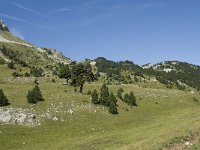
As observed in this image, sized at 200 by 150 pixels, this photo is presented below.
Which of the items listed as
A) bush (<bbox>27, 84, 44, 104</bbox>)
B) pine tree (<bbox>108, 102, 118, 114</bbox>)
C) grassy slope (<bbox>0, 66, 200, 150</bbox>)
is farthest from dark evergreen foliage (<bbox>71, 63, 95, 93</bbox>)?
bush (<bbox>27, 84, 44, 104</bbox>)

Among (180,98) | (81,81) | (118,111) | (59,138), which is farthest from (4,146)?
(180,98)

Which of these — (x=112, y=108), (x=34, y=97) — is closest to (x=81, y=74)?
(x=112, y=108)

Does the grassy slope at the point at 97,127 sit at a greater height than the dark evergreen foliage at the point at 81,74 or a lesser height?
lesser

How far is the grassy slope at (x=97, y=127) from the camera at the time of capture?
49.4m

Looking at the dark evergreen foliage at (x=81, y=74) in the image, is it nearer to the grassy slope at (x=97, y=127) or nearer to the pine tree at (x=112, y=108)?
the grassy slope at (x=97, y=127)

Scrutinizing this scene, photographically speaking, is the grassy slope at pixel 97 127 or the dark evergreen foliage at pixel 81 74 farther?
the dark evergreen foliage at pixel 81 74

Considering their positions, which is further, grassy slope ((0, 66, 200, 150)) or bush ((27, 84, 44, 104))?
bush ((27, 84, 44, 104))

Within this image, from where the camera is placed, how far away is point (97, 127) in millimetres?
71000

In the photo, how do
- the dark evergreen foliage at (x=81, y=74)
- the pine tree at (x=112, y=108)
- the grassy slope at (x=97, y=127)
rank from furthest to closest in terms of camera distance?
the dark evergreen foliage at (x=81, y=74) → the pine tree at (x=112, y=108) → the grassy slope at (x=97, y=127)

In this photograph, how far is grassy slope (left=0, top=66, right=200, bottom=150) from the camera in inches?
1944

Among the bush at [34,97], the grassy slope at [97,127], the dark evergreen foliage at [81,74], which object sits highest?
the dark evergreen foliage at [81,74]

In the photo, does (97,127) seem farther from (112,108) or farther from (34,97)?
(34,97)

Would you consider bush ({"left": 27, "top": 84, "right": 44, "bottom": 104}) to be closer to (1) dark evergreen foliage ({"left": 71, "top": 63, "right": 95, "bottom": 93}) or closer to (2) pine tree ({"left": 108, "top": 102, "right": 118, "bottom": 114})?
(2) pine tree ({"left": 108, "top": 102, "right": 118, "bottom": 114})

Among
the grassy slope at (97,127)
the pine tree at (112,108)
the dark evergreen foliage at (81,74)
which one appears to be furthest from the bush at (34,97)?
the dark evergreen foliage at (81,74)
